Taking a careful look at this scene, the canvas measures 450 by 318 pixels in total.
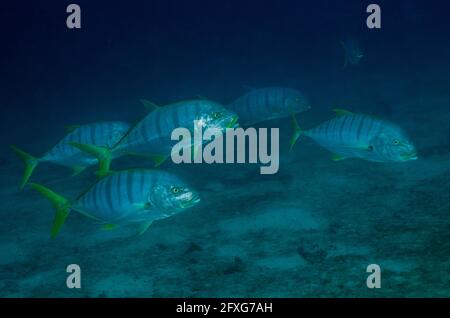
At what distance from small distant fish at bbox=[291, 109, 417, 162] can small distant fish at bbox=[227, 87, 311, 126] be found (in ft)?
6.79

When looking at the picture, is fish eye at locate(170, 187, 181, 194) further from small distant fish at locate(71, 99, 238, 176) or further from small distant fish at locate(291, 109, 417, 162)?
small distant fish at locate(291, 109, 417, 162)

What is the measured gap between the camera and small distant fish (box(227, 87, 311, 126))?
666cm

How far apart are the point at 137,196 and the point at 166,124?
1031 mm

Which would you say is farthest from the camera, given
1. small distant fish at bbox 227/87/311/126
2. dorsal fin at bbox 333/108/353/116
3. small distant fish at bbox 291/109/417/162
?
small distant fish at bbox 227/87/311/126

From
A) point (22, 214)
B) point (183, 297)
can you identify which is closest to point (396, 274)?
point (183, 297)

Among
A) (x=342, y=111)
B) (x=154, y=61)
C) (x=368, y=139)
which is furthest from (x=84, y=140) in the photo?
(x=154, y=61)

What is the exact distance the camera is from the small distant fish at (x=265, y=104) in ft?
21.8

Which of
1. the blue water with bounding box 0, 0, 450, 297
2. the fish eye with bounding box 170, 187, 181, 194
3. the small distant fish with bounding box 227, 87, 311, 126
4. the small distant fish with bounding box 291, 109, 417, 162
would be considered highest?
the small distant fish with bounding box 227, 87, 311, 126

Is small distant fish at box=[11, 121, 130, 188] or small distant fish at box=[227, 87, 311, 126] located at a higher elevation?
small distant fish at box=[227, 87, 311, 126]

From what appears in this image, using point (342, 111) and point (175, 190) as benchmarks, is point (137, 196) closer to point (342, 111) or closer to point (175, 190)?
point (175, 190)

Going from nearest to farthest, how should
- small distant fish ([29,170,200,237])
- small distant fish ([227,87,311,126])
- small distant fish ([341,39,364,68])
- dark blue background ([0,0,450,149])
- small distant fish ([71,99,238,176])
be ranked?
small distant fish ([29,170,200,237]) → small distant fish ([71,99,238,176]) → small distant fish ([227,87,311,126]) → small distant fish ([341,39,364,68]) → dark blue background ([0,0,450,149])

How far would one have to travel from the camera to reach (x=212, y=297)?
3516 millimetres

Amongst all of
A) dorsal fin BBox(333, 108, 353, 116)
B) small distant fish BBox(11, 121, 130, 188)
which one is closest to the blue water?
small distant fish BBox(11, 121, 130, 188)
